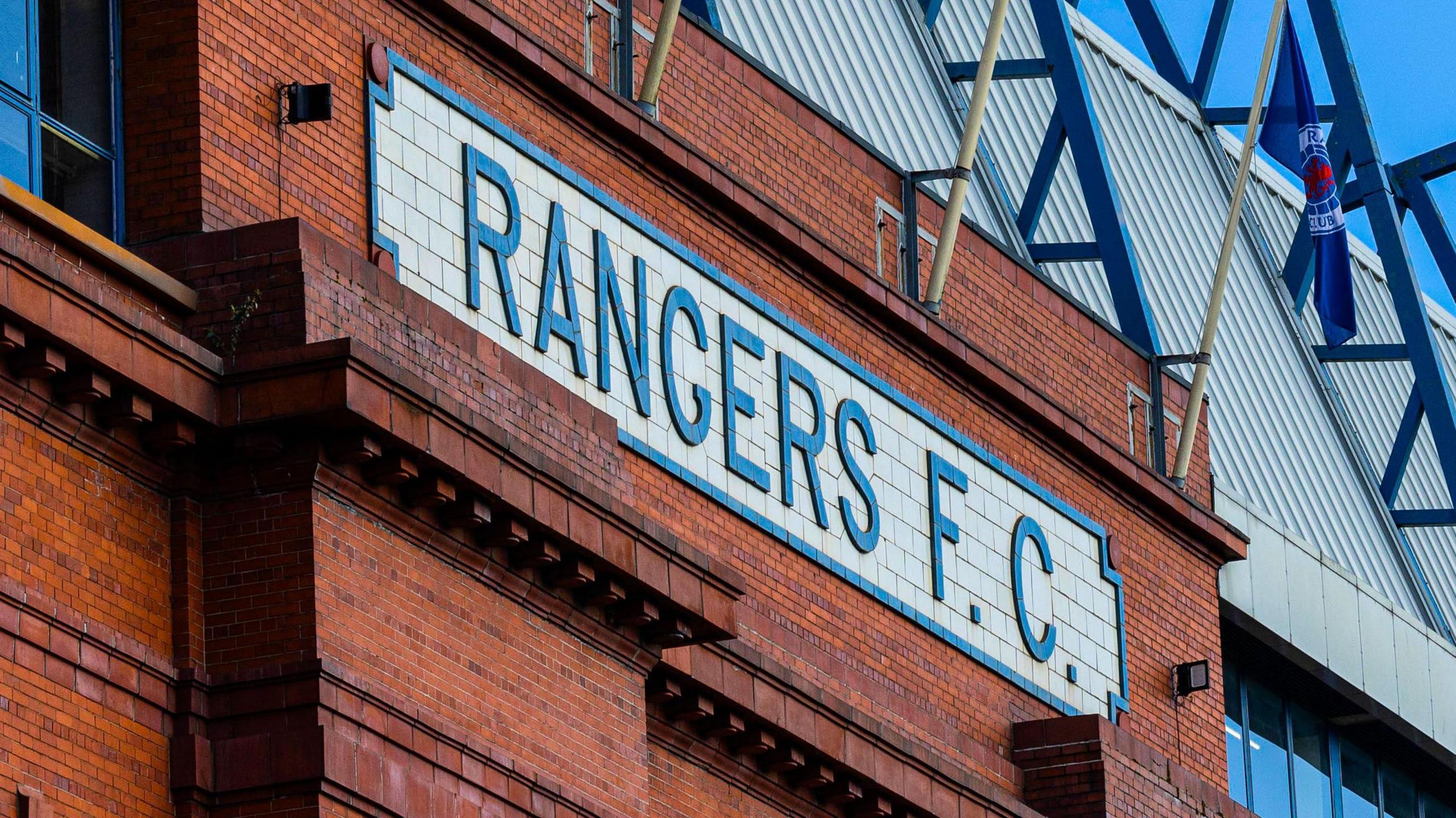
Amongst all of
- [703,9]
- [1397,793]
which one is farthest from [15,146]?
[1397,793]

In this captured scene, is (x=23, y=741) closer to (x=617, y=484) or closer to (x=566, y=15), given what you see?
(x=617, y=484)

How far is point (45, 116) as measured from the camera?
18031 mm

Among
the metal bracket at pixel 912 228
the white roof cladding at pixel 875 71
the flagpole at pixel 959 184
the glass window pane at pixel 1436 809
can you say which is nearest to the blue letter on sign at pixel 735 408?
the flagpole at pixel 959 184

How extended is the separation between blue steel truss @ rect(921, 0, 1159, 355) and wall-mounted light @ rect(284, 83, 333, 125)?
12.2 meters

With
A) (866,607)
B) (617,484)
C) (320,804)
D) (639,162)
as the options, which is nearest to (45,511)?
(320,804)

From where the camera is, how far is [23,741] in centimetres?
1518

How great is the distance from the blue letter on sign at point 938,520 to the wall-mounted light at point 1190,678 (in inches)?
145

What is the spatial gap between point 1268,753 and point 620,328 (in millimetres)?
13844

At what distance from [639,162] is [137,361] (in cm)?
652

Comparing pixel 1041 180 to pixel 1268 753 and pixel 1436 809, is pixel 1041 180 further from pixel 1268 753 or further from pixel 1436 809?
pixel 1436 809

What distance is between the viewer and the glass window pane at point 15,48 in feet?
58.5

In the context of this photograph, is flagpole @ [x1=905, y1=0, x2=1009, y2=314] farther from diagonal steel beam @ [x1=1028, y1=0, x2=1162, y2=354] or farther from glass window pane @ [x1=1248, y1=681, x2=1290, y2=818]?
glass window pane @ [x1=1248, y1=681, x2=1290, y2=818]

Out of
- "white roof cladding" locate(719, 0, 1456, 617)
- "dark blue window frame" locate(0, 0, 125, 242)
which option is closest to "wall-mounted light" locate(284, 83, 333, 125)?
"dark blue window frame" locate(0, 0, 125, 242)

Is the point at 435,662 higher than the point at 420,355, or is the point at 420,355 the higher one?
the point at 420,355
